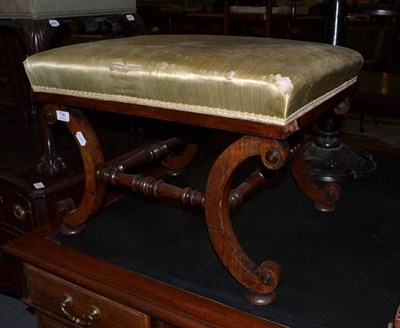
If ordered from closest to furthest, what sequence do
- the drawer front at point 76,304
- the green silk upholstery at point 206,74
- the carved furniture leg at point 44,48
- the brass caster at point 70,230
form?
the green silk upholstery at point 206,74, the drawer front at point 76,304, the brass caster at point 70,230, the carved furniture leg at point 44,48

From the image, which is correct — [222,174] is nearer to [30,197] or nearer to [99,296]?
[99,296]

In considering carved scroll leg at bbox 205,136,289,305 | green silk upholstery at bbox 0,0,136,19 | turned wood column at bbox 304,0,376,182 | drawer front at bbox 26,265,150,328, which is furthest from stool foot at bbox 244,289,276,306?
green silk upholstery at bbox 0,0,136,19

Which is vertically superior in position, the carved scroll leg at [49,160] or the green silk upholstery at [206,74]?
the green silk upholstery at [206,74]

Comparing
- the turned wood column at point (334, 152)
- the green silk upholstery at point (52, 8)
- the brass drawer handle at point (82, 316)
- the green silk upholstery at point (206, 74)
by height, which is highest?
the green silk upholstery at point (52, 8)

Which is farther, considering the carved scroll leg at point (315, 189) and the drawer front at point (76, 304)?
the carved scroll leg at point (315, 189)

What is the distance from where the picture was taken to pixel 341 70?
25.2 inches

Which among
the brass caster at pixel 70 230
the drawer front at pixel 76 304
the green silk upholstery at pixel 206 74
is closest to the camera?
the green silk upholstery at pixel 206 74

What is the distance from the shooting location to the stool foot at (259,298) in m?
0.60

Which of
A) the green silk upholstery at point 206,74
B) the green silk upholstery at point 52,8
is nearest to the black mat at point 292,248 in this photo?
the green silk upholstery at point 206,74

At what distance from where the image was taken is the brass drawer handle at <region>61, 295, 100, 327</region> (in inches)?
27.4

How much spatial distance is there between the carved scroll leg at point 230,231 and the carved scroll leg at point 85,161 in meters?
0.23

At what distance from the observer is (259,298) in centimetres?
61

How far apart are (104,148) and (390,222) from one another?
66 cm

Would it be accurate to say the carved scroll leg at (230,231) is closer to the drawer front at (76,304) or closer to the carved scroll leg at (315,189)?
the drawer front at (76,304)
